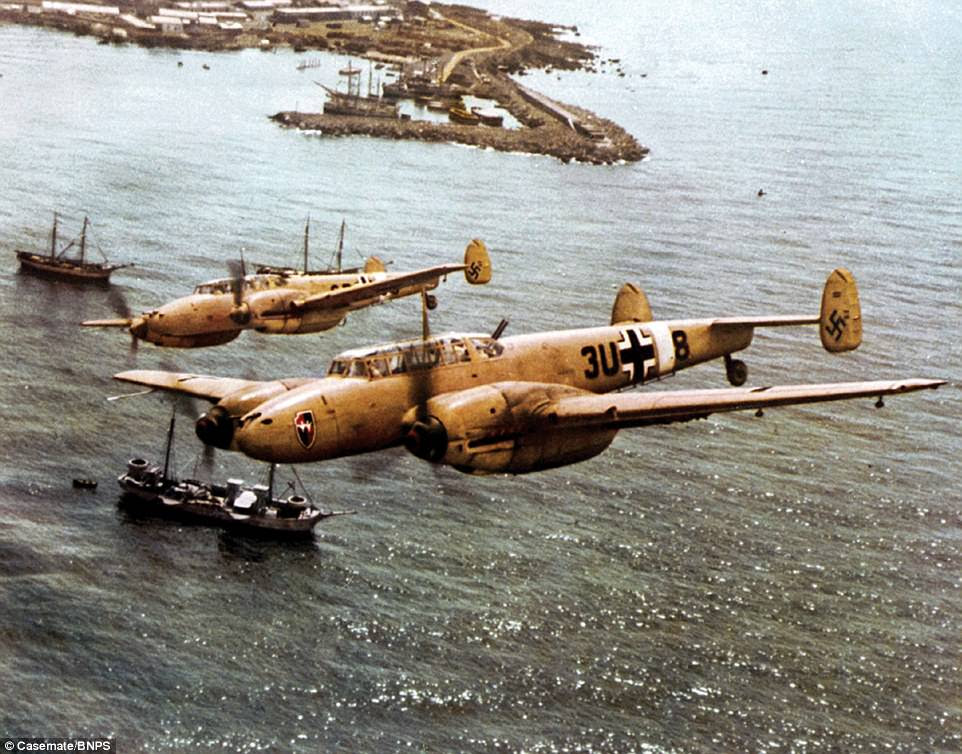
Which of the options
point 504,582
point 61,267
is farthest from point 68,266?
point 504,582

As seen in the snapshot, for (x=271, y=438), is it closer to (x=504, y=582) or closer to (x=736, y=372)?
(x=736, y=372)

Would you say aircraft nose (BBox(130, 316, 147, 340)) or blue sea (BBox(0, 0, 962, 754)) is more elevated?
aircraft nose (BBox(130, 316, 147, 340))

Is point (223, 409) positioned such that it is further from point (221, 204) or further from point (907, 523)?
point (221, 204)

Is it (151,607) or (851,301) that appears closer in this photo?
(851,301)

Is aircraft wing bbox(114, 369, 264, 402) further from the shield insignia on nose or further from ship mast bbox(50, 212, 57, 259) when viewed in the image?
ship mast bbox(50, 212, 57, 259)

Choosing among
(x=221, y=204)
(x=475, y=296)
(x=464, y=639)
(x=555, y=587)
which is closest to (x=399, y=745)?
(x=464, y=639)

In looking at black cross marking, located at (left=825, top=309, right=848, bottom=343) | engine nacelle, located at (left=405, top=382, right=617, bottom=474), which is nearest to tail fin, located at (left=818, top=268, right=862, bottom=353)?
black cross marking, located at (left=825, top=309, right=848, bottom=343)
